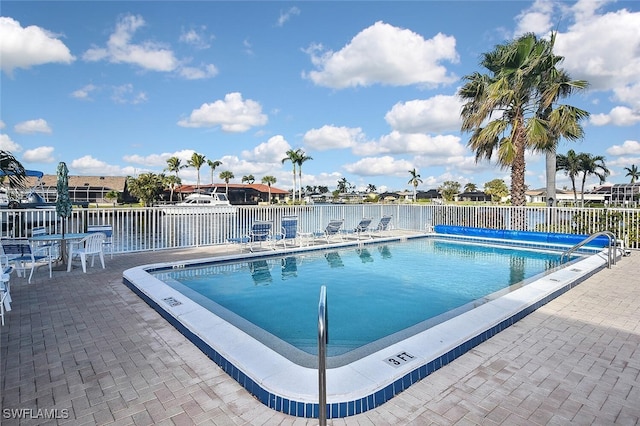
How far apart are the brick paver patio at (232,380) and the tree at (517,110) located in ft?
29.9

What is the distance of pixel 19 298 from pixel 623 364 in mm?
7632

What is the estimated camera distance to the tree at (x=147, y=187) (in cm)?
4472

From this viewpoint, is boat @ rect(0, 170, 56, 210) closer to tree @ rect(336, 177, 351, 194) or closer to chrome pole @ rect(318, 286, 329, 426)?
chrome pole @ rect(318, 286, 329, 426)

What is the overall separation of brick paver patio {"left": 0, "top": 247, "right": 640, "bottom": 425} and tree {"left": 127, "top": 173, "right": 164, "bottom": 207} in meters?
44.4

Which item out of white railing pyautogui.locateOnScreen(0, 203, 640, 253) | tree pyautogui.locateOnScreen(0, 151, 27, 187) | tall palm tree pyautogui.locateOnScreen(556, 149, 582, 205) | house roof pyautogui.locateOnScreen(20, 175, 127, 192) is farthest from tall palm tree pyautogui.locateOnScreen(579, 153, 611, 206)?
house roof pyautogui.locateOnScreen(20, 175, 127, 192)

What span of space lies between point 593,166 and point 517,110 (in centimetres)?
4596

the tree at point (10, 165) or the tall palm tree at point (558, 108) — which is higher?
the tall palm tree at point (558, 108)

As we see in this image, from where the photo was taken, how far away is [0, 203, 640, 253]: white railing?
31.0 feet

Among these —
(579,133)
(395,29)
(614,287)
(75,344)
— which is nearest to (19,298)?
(75,344)

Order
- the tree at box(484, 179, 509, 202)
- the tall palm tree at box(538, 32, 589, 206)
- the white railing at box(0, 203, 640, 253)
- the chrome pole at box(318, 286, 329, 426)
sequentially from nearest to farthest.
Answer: the chrome pole at box(318, 286, 329, 426), the white railing at box(0, 203, 640, 253), the tall palm tree at box(538, 32, 589, 206), the tree at box(484, 179, 509, 202)

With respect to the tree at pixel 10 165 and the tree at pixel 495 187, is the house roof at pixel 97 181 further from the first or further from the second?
the tree at pixel 495 187

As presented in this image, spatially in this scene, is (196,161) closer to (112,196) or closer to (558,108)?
(112,196)

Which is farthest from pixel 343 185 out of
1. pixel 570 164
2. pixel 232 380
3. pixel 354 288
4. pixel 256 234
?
pixel 232 380

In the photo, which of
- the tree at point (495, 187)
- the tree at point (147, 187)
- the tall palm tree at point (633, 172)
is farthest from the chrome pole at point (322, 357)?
the tall palm tree at point (633, 172)
